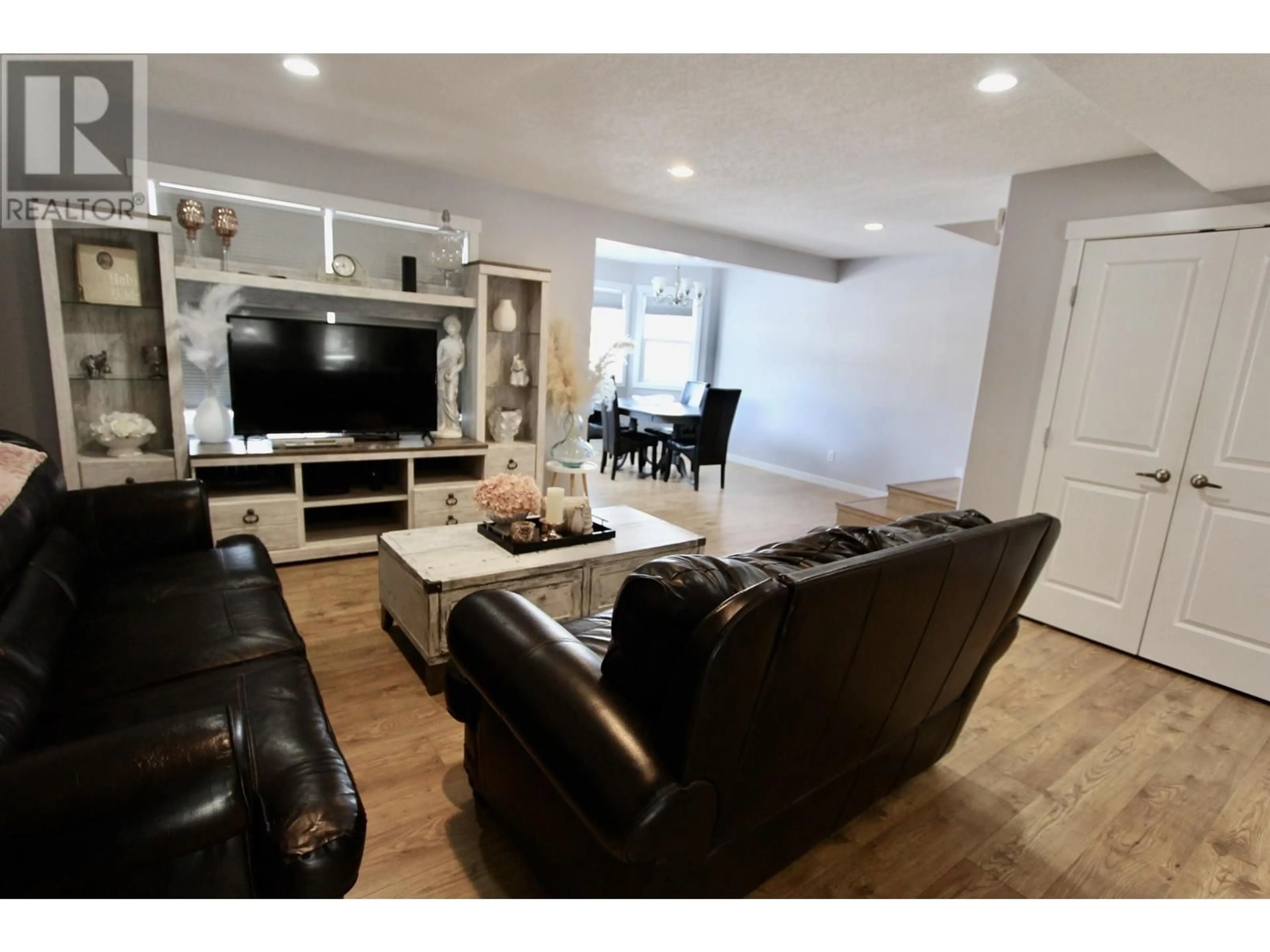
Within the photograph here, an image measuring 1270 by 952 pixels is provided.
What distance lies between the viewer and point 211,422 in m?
3.32

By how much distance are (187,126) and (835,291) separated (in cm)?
553

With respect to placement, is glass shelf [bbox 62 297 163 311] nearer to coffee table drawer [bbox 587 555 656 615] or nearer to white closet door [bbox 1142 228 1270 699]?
coffee table drawer [bbox 587 555 656 615]

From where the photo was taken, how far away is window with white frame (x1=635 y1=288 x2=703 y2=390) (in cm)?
801

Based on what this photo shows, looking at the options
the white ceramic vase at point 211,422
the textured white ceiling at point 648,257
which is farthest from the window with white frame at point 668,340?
the white ceramic vase at point 211,422

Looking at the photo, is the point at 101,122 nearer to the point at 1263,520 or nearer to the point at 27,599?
the point at 27,599

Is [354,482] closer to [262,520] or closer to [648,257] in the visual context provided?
[262,520]

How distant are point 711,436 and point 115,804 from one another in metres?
5.29

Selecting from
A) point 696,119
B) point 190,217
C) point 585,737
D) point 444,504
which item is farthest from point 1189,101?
point 190,217

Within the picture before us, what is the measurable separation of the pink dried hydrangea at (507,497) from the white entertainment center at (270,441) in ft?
4.26

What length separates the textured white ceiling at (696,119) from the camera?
7.39 ft

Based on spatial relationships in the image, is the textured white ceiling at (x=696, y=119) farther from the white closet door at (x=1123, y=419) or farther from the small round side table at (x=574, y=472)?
the small round side table at (x=574, y=472)

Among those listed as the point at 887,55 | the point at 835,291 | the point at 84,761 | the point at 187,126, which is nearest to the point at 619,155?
the point at 887,55

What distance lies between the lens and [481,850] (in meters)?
1.57

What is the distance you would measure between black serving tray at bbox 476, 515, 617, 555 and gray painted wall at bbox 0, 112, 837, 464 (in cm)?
240
